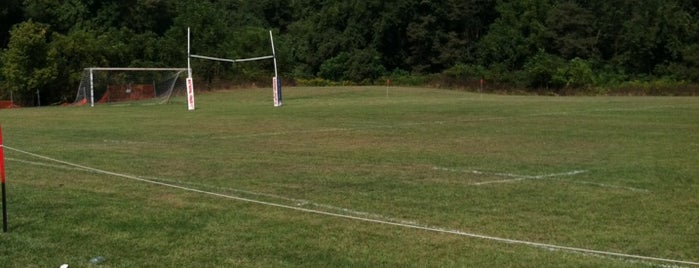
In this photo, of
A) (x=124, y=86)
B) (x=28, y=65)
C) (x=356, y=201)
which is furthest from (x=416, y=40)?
(x=356, y=201)

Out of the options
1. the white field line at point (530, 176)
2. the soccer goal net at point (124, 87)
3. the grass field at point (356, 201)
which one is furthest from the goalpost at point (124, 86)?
the white field line at point (530, 176)

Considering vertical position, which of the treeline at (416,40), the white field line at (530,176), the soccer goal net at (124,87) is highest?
the treeline at (416,40)

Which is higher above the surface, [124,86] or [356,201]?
[124,86]

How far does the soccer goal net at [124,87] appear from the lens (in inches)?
1871

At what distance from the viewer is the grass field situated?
6.65 m

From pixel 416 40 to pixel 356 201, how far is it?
86.6 metres

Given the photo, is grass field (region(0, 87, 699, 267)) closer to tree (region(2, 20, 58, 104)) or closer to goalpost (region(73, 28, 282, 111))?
goalpost (region(73, 28, 282, 111))

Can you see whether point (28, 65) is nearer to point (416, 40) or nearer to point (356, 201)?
point (416, 40)

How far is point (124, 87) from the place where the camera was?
1987 inches

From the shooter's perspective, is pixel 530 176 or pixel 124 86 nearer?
pixel 530 176

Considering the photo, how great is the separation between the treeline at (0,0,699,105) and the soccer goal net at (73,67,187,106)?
371 inches

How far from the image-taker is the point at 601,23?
86.2m

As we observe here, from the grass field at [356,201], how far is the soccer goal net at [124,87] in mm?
29071

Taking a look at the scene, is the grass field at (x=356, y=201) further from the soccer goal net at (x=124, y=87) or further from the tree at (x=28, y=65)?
the tree at (x=28, y=65)
